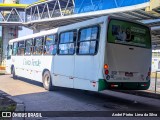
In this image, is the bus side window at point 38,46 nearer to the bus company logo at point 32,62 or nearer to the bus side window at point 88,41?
the bus company logo at point 32,62

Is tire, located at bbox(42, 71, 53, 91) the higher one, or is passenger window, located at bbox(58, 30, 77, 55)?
passenger window, located at bbox(58, 30, 77, 55)

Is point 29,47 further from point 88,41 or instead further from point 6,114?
point 6,114

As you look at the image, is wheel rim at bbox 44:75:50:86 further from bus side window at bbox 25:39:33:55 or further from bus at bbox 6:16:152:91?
bus side window at bbox 25:39:33:55

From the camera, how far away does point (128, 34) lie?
1081cm

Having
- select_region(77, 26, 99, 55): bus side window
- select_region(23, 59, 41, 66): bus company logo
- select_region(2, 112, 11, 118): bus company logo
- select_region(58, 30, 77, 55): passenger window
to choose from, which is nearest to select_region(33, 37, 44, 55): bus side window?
select_region(23, 59, 41, 66): bus company logo

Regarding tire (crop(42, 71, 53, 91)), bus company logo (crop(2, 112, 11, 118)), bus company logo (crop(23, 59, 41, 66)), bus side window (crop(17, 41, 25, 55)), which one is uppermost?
bus side window (crop(17, 41, 25, 55))

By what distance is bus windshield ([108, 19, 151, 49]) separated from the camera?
10.3 metres

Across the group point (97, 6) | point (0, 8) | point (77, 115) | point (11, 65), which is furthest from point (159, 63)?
point (77, 115)

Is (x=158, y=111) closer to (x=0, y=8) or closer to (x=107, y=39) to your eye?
(x=107, y=39)

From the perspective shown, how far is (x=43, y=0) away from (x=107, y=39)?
4492cm

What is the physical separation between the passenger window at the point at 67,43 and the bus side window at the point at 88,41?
54cm

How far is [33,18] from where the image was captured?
55719 mm

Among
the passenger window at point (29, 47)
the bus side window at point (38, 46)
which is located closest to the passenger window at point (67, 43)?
the bus side window at point (38, 46)

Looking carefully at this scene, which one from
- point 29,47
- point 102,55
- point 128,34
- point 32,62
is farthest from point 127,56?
point 29,47
